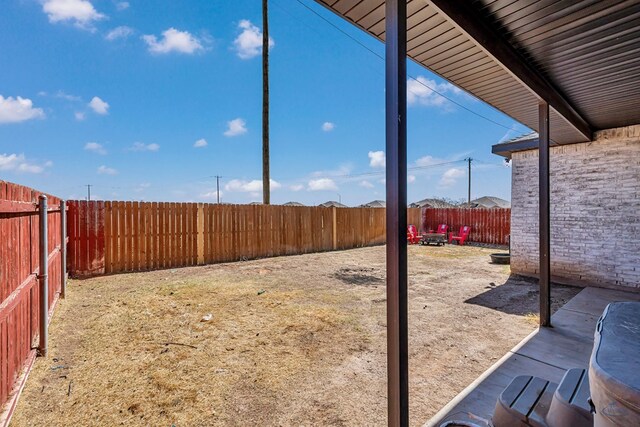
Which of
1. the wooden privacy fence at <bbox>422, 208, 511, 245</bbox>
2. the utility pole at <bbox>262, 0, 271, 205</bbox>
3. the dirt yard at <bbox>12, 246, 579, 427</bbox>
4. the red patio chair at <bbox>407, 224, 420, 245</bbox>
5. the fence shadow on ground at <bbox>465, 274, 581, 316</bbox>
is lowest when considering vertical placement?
the fence shadow on ground at <bbox>465, 274, 581, 316</bbox>

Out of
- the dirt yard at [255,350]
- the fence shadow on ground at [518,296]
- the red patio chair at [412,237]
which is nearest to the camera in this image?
the dirt yard at [255,350]

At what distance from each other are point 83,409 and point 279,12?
11109 millimetres

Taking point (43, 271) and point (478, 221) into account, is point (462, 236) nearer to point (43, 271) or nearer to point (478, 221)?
point (478, 221)

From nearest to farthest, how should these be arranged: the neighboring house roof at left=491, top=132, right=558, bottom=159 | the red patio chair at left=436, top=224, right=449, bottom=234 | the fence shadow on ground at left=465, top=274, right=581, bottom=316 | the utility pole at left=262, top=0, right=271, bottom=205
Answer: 1. the fence shadow on ground at left=465, top=274, right=581, bottom=316
2. the neighboring house roof at left=491, top=132, right=558, bottom=159
3. the utility pole at left=262, top=0, right=271, bottom=205
4. the red patio chair at left=436, top=224, right=449, bottom=234

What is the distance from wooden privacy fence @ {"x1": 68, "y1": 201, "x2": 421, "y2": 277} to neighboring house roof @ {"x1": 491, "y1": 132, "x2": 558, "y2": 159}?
5.80 metres

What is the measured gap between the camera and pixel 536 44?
250 centimetres

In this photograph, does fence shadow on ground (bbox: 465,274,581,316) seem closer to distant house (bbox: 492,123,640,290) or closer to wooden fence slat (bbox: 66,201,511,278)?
distant house (bbox: 492,123,640,290)

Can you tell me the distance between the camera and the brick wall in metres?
5.13

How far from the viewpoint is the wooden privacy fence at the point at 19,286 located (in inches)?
79.4

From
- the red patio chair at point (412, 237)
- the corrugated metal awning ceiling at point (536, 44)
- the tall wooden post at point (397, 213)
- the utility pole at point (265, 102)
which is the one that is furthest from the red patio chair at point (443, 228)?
the tall wooden post at point (397, 213)

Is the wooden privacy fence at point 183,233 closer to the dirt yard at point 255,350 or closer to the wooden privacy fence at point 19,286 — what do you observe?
the dirt yard at point 255,350

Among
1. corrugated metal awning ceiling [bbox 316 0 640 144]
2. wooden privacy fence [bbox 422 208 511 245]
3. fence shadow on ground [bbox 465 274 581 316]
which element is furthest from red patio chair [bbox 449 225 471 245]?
corrugated metal awning ceiling [bbox 316 0 640 144]

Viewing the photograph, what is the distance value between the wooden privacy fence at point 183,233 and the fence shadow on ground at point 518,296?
19.6 ft

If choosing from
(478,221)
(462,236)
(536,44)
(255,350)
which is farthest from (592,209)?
(478,221)
